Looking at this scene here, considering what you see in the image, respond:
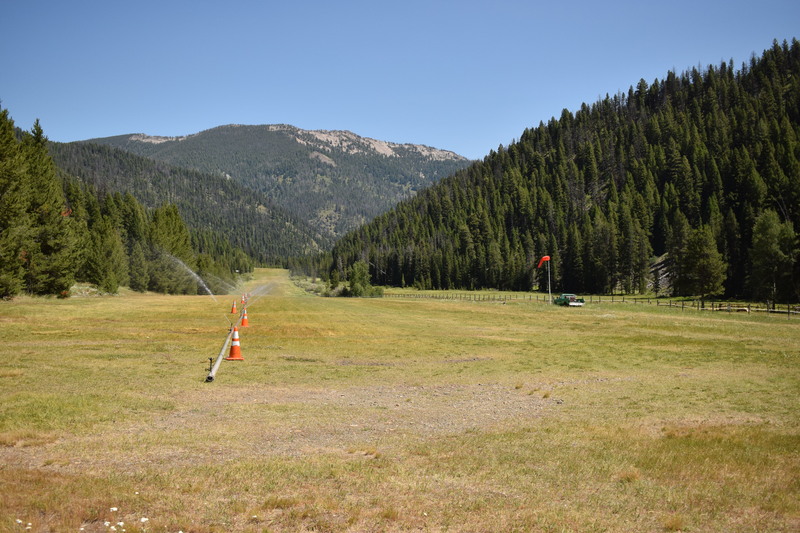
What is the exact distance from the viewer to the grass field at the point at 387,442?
688cm

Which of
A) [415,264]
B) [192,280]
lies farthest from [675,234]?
[192,280]

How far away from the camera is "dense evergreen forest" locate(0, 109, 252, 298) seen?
40.9 metres

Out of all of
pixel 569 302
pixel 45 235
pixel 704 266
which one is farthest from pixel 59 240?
pixel 704 266

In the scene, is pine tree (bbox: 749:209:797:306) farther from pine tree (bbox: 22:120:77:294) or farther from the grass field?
pine tree (bbox: 22:120:77:294)

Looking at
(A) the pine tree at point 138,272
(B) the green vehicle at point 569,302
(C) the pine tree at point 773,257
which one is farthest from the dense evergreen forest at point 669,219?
(A) the pine tree at point 138,272

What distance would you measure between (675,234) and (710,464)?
4922 inches

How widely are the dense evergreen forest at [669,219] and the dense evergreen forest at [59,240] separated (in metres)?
91.2

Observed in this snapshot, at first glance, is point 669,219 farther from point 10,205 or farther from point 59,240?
point 10,205

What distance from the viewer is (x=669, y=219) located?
14862cm

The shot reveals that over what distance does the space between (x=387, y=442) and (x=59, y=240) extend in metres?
55.3

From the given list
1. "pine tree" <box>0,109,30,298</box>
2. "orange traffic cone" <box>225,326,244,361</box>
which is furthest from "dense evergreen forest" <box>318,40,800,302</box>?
"pine tree" <box>0,109,30,298</box>

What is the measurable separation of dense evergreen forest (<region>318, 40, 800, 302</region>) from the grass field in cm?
7805

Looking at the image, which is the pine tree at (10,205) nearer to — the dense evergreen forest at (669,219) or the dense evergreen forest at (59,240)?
the dense evergreen forest at (59,240)

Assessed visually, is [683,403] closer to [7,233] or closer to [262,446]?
[262,446]
